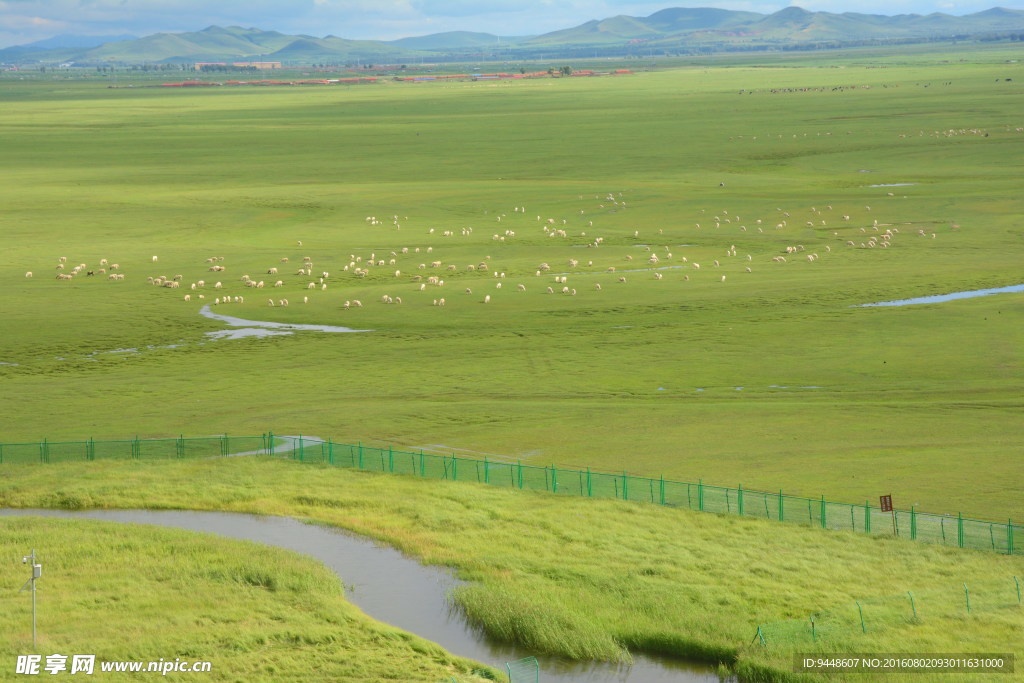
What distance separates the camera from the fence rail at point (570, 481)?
103 feet

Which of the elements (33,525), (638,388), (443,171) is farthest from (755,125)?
(33,525)

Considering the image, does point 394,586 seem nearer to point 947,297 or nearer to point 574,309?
point 574,309

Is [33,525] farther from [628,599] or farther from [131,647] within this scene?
[628,599]

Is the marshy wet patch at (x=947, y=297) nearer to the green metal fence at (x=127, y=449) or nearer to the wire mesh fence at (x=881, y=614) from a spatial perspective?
the green metal fence at (x=127, y=449)

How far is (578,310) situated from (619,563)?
109ft

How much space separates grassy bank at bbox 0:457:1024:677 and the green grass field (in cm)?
60

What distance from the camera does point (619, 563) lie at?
29.9 meters

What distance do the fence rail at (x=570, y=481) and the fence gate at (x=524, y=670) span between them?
10.1 metres

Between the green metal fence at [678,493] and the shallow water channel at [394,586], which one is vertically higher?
the green metal fence at [678,493]

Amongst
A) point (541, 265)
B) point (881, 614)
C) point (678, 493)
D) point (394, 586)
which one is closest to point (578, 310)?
point (541, 265)

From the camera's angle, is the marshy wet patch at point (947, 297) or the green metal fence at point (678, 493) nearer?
the green metal fence at point (678, 493)

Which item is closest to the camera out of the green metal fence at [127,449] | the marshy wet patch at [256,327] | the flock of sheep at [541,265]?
the green metal fence at [127,449]

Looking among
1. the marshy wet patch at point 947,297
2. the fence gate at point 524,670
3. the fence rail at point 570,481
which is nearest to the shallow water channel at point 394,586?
the fence gate at point 524,670

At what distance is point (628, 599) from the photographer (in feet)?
91.0
